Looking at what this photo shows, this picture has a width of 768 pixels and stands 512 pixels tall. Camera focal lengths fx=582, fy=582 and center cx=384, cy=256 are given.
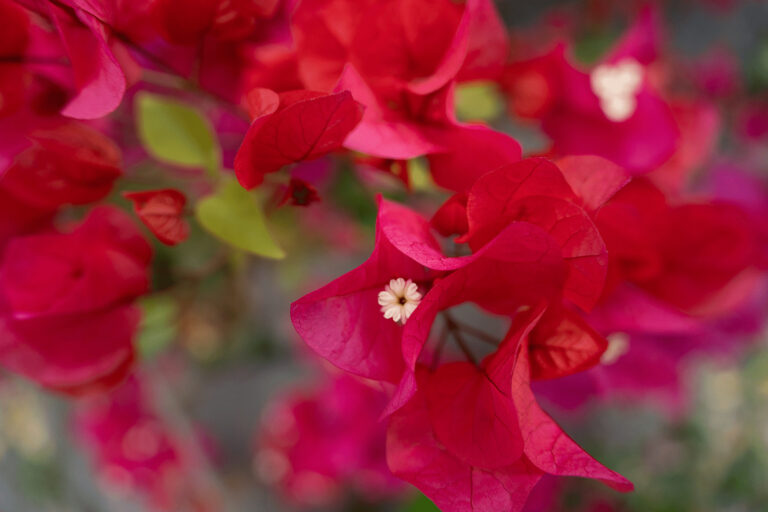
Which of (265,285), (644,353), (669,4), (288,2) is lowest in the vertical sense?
(265,285)

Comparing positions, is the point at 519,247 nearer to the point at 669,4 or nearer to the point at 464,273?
the point at 464,273

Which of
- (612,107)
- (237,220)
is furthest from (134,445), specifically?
(612,107)

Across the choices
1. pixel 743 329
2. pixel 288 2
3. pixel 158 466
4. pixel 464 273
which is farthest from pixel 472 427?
pixel 158 466

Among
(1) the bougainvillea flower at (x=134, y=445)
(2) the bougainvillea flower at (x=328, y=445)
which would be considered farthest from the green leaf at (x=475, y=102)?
(1) the bougainvillea flower at (x=134, y=445)

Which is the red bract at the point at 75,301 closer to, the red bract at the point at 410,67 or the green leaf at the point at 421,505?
the red bract at the point at 410,67

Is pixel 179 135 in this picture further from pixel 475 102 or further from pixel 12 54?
pixel 475 102

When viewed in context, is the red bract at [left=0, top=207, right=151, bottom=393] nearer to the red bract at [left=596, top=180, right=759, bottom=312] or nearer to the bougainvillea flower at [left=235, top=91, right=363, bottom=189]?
the bougainvillea flower at [left=235, top=91, right=363, bottom=189]

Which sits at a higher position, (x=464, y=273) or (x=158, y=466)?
(x=464, y=273)
